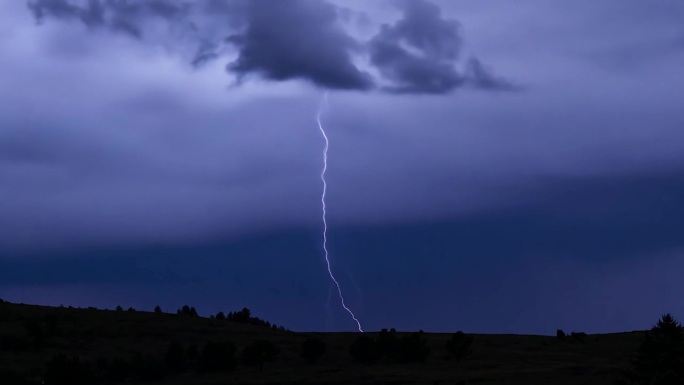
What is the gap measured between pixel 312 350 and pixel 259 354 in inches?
177

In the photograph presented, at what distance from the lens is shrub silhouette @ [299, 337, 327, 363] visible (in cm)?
7356

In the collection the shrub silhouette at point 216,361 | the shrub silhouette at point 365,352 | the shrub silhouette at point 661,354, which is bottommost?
the shrub silhouette at point 661,354

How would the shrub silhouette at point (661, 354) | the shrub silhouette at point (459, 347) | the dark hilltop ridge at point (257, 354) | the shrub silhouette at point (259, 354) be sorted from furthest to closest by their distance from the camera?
1. the shrub silhouette at point (459, 347)
2. the shrub silhouette at point (259, 354)
3. the dark hilltop ridge at point (257, 354)
4. the shrub silhouette at point (661, 354)

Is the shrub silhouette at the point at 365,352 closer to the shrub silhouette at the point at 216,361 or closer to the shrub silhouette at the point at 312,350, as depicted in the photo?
the shrub silhouette at the point at 312,350

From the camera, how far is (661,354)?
111ft

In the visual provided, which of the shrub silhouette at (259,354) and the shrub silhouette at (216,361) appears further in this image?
the shrub silhouette at (259,354)

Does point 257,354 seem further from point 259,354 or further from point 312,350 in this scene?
point 312,350

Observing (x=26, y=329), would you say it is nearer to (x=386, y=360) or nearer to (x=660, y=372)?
(x=386, y=360)

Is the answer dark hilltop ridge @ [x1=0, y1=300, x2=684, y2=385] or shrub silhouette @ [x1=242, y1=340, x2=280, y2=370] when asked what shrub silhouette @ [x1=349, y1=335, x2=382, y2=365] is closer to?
dark hilltop ridge @ [x1=0, y1=300, x2=684, y2=385]

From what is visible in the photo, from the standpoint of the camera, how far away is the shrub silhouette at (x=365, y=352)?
239 feet

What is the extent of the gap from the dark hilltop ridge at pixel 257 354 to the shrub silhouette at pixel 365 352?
0.08 metres

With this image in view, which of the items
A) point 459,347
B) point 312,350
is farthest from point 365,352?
point 459,347

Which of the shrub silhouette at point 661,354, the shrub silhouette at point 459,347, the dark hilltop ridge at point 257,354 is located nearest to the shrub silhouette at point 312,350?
the dark hilltop ridge at point 257,354

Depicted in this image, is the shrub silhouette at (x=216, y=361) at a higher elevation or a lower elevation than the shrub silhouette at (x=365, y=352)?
A: lower
